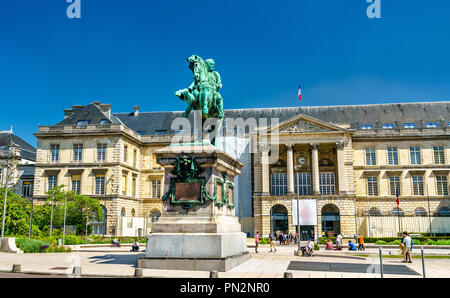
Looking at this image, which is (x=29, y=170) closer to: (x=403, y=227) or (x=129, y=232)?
(x=129, y=232)

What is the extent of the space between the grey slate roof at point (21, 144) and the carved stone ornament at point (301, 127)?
39.4 meters

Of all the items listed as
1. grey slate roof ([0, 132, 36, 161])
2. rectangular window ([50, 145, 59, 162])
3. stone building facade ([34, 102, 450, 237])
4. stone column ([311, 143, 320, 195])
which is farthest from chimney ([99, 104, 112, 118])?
stone column ([311, 143, 320, 195])

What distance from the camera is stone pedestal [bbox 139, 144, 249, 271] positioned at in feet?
42.9

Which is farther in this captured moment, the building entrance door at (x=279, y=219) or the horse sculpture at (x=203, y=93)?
the building entrance door at (x=279, y=219)

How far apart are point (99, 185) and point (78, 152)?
17.2 feet

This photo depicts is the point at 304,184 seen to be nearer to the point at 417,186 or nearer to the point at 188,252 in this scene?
the point at 417,186

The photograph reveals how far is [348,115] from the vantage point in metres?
60.2

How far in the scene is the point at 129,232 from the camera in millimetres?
50531

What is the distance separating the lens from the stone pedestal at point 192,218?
1307 cm

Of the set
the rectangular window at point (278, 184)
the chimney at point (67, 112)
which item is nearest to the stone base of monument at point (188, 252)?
the rectangular window at point (278, 184)

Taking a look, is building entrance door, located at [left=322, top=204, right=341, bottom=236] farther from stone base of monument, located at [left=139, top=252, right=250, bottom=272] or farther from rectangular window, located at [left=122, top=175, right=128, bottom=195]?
stone base of monument, located at [left=139, top=252, right=250, bottom=272]

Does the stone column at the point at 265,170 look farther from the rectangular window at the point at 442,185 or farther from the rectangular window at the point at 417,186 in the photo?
the rectangular window at the point at 442,185
